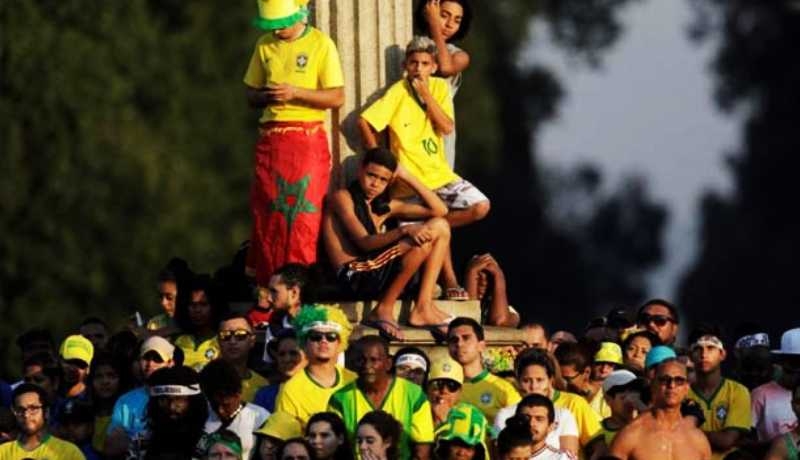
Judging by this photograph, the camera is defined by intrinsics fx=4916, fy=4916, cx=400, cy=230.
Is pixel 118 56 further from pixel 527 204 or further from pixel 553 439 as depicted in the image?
pixel 553 439

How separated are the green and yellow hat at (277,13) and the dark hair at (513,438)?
4.63 m

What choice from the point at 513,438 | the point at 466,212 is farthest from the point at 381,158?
the point at 513,438

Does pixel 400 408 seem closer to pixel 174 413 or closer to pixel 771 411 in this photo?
pixel 174 413

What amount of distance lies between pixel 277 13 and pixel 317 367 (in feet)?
11.5

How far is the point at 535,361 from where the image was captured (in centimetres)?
3241

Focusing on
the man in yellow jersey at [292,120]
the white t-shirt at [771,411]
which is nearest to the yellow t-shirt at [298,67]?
the man in yellow jersey at [292,120]

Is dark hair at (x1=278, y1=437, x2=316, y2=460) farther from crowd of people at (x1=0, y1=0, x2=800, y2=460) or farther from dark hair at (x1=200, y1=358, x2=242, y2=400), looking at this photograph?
dark hair at (x1=200, y1=358, x2=242, y2=400)

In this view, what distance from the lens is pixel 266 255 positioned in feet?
115

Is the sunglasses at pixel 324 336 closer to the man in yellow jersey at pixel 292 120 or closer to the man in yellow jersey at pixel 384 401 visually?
the man in yellow jersey at pixel 384 401

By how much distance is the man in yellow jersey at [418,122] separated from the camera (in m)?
34.9

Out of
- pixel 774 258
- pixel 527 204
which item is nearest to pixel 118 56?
pixel 527 204

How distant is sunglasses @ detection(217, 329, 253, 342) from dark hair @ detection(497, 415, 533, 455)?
2.77 meters

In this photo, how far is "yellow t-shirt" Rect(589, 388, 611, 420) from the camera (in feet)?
109

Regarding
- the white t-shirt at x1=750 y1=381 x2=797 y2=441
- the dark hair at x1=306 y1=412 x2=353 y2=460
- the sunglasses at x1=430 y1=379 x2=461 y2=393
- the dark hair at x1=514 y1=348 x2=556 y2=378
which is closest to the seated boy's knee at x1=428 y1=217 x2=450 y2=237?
the dark hair at x1=514 y1=348 x2=556 y2=378
